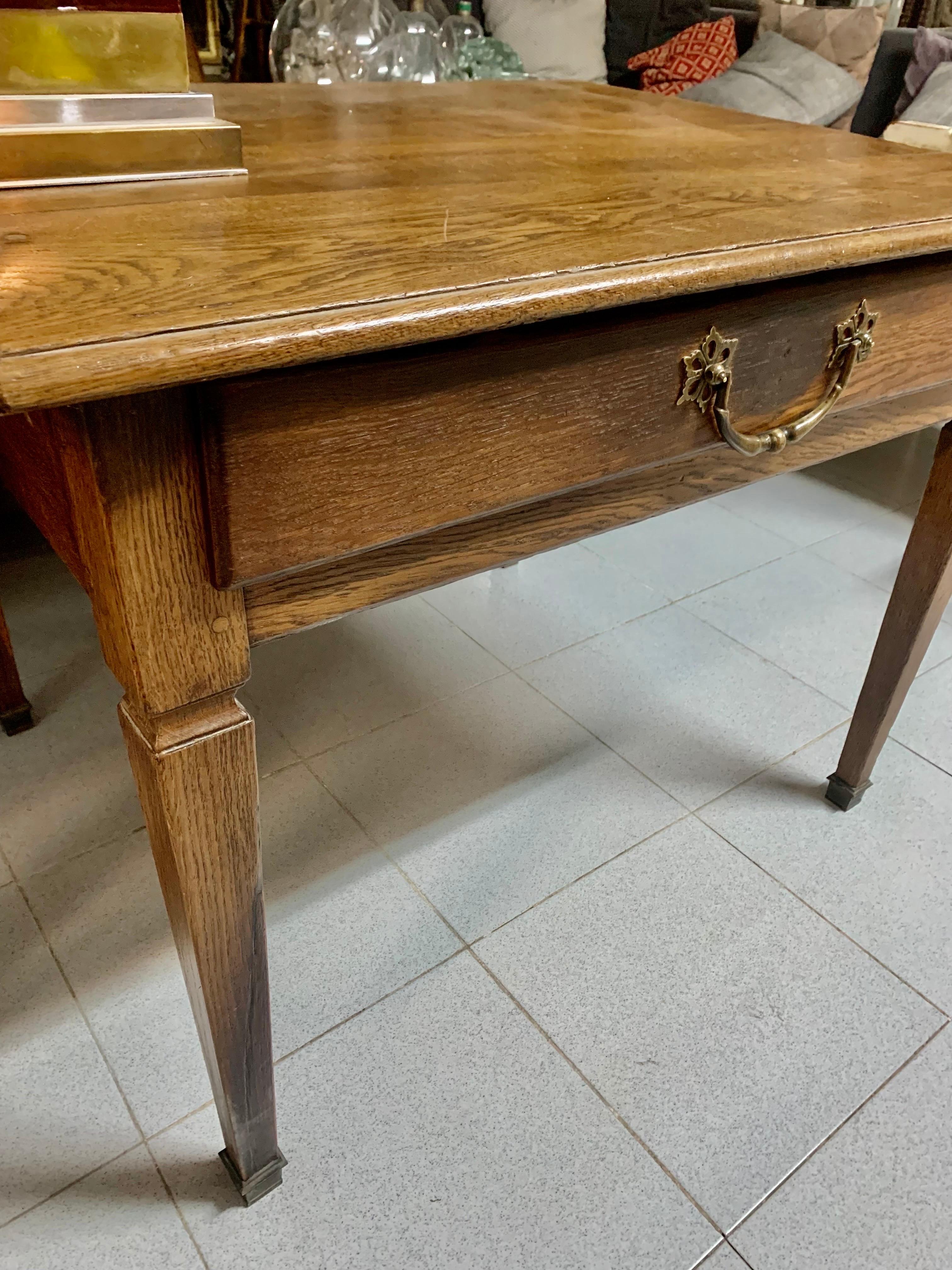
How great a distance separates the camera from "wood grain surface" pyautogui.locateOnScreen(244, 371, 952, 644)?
537mm

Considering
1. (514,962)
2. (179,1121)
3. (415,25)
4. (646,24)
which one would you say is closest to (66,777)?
(179,1121)

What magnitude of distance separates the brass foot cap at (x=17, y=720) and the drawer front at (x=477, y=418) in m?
0.87

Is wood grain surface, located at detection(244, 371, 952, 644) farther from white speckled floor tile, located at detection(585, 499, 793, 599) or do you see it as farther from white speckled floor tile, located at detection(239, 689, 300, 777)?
white speckled floor tile, located at detection(585, 499, 793, 599)

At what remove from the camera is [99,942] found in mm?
968

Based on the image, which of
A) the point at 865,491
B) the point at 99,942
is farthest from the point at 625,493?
the point at 865,491

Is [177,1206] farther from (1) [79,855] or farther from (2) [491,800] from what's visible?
(2) [491,800]

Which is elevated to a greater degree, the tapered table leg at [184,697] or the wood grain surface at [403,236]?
the wood grain surface at [403,236]

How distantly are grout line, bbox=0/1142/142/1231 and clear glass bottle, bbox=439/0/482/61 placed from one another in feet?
7.48

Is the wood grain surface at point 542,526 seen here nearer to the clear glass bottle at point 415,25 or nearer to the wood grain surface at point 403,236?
the wood grain surface at point 403,236

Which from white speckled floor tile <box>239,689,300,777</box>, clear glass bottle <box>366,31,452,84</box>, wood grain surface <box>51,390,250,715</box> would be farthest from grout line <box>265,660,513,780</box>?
clear glass bottle <box>366,31,452,84</box>

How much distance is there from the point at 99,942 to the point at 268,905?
17cm

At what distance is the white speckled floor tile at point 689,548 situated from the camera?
166 cm

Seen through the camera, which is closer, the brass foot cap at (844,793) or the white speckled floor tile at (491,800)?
the white speckled floor tile at (491,800)

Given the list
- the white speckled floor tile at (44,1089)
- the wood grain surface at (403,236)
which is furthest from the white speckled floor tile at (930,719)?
the white speckled floor tile at (44,1089)
